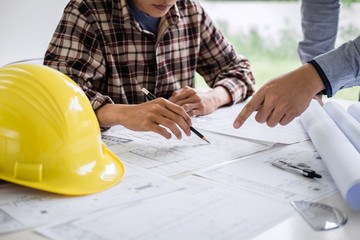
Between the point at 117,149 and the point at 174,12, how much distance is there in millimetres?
697

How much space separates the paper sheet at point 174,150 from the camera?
0.92 m

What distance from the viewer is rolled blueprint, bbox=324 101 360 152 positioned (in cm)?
96

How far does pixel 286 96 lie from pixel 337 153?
0.22 m

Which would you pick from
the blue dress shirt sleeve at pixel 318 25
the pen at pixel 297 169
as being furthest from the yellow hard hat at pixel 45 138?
the blue dress shirt sleeve at pixel 318 25

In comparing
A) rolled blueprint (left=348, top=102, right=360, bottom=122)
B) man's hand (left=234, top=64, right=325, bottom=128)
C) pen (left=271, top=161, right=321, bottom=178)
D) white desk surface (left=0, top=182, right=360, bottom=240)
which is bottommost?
rolled blueprint (left=348, top=102, right=360, bottom=122)

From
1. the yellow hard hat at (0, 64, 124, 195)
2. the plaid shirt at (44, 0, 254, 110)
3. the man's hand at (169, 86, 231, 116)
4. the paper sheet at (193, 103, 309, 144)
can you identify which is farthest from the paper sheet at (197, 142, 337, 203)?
the plaid shirt at (44, 0, 254, 110)

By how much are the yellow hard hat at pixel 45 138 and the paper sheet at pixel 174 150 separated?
13 cm

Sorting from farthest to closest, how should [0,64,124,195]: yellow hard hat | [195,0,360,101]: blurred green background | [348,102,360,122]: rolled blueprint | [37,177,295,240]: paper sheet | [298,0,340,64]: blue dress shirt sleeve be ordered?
[195,0,360,101]: blurred green background < [298,0,340,64]: blue dress shirt sleeve < [348,102,360,122]: rolled blueprint < [0,64,124,195]: yellow hard hat < [37,177,295,240]: paper sheet

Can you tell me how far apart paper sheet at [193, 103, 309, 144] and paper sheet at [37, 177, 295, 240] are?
398 millimetres

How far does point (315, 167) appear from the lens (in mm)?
916

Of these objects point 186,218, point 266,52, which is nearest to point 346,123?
point 186,218

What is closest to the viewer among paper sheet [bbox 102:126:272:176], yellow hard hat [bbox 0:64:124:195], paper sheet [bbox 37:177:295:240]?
paper sheet [bbox 37:177:295:240]

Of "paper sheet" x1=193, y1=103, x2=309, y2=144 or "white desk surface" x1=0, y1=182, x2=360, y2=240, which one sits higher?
"white desk surface" x1=0, y1=182, x2=360, y2=240

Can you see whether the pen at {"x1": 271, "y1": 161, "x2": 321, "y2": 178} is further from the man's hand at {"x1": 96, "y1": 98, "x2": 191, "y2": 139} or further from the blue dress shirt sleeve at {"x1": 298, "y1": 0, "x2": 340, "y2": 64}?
the blue dress shirt sleeve at {"x1": 298, "y1": 0, "x2": 340, "y2": 64}
